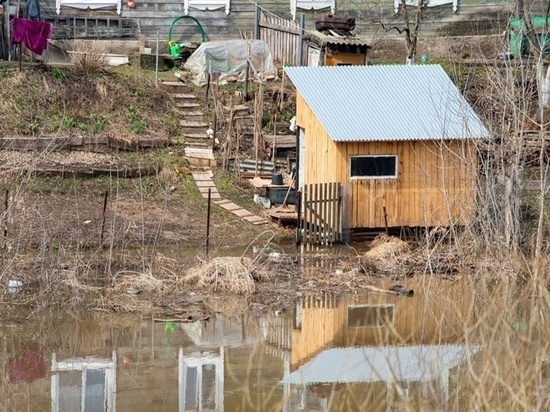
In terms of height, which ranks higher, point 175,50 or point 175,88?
point 175,50

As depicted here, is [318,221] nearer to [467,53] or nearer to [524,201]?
[524,201]

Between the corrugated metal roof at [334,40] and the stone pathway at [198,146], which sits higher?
the corrugated metal roof at [334,40]

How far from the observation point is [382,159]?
2262 centimetres

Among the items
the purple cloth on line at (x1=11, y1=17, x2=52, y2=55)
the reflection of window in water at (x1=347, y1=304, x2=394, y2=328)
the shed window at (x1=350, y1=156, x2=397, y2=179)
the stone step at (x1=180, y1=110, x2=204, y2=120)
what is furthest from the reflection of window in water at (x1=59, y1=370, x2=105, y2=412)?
the purple cloth on line at (x1=11, y1=17, x2=52, y2=55)

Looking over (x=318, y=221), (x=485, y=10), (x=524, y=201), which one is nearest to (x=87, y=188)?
(x=318, y=221)

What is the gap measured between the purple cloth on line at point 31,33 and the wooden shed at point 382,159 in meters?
8.88

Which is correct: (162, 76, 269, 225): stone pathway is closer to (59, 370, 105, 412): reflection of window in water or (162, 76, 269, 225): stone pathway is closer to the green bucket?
the green bucket

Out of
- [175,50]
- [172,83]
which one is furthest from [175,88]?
[175,50]

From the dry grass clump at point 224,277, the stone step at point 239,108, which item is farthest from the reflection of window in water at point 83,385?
the stone step at point 239,108

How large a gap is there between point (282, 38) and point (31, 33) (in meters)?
6.60

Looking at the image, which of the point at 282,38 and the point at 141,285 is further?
the point at 282,38

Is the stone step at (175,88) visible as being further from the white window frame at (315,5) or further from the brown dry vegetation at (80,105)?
the white window frame at (315,5)

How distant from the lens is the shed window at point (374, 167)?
2256 centimetres

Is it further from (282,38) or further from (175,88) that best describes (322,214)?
(282,38)
